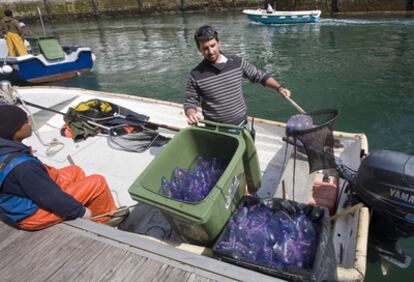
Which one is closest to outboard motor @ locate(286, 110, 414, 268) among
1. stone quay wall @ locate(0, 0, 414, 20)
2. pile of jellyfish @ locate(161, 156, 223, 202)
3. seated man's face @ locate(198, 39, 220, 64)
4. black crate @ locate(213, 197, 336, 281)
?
black crate @ locate(213, 197, 336, 281)

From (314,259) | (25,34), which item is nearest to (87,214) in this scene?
(314,259)

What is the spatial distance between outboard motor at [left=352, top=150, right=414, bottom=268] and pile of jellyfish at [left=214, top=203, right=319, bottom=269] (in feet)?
2.28

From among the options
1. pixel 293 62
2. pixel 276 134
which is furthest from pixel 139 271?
pixel 293 62

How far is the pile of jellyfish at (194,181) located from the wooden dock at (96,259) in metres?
0.42

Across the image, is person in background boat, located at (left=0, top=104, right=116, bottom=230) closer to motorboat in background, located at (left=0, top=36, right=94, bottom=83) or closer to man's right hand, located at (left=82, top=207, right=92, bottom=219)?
man's right hand, located at (left=82, top=207, right=92, bottom=219)

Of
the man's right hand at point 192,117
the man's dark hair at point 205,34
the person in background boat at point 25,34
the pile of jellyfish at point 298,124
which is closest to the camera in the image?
the pile of jellyfish at point 298,124

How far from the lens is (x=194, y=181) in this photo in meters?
2.60

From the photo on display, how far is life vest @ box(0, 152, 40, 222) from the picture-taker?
2.29 metres

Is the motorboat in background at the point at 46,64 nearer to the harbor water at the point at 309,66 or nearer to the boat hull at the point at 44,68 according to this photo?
the boat hull at the point at 44,68

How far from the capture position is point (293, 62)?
11758 millimetres

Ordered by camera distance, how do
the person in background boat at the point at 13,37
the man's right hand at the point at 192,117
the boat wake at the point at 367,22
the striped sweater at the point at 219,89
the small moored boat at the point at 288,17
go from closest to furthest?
the man's right hand at the point at 192,117, the striped sweater at the point at 219,89, the person in background boat at the point at 13,37, the boat wake at the point at 367,22, the small moored boat at the point at 288,17

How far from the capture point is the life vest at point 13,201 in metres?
2.29

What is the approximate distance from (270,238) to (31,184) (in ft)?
5.88

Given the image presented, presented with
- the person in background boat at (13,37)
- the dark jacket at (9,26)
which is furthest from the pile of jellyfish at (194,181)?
the dark jacket at (9,26)
